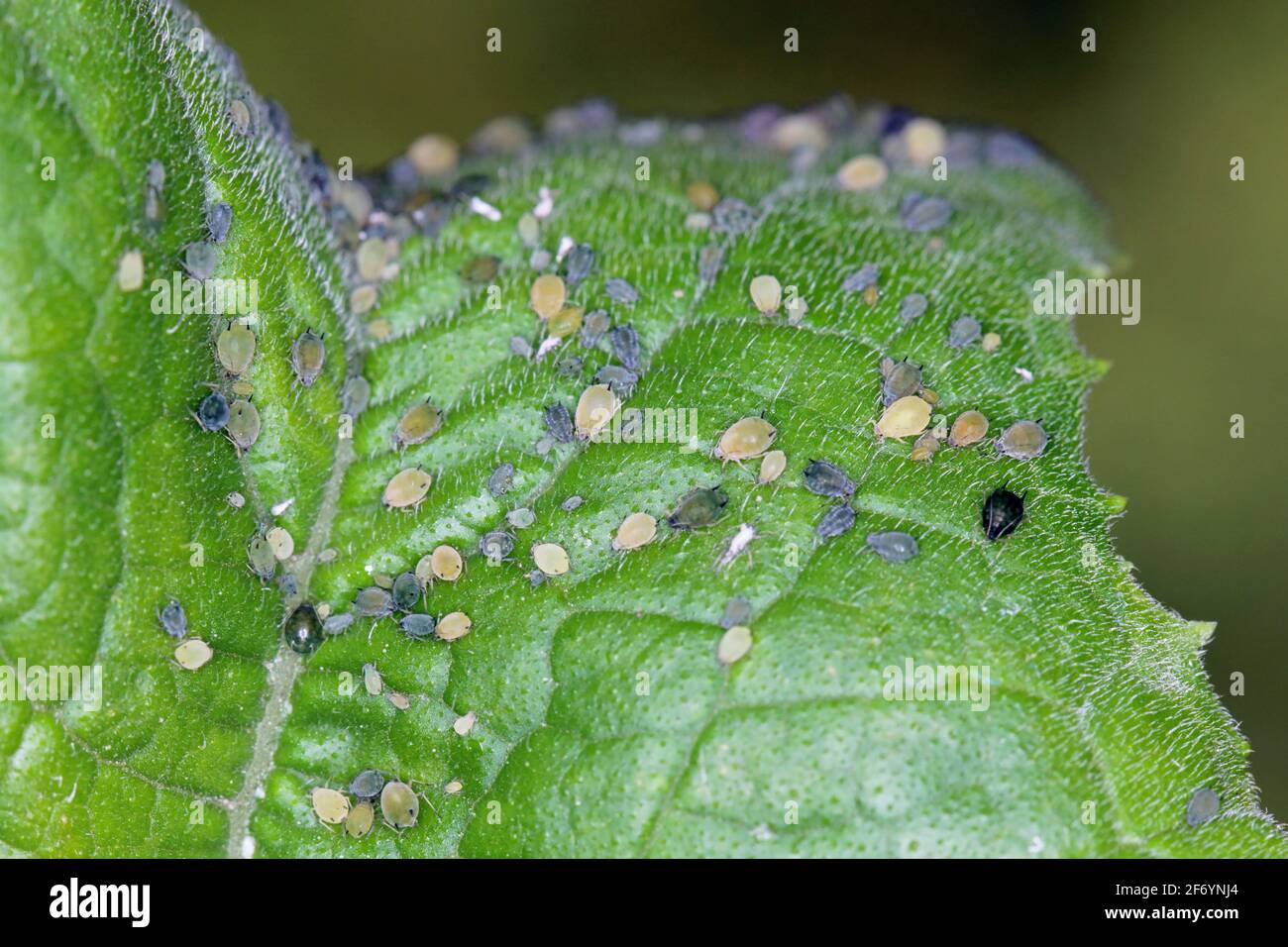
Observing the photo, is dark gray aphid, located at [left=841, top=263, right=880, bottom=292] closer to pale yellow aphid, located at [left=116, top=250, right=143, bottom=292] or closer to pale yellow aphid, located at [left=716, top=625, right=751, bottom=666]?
pale yellow aphid, located at [left=716, top=625, right=751, bottom=666]

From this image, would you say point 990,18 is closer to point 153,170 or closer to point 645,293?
point 645,293

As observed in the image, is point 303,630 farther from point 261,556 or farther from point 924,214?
point 924,214

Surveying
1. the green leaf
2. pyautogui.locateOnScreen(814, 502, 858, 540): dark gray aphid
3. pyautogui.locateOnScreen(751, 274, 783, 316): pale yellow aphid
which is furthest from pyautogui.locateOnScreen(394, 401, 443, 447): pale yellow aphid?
pyautogui.locateOnScreen(814, 502, 858, 540): dark gray aphid

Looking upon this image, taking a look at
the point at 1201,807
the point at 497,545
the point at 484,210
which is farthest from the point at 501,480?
the point at 1201,807

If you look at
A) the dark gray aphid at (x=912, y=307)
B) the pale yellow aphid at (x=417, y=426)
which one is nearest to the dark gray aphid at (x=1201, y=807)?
the dark gray aphid at (x=912, y=307)

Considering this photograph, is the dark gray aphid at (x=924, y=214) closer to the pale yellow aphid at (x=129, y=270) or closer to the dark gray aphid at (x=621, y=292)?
the dark gray aphid at (x=621, y=292)

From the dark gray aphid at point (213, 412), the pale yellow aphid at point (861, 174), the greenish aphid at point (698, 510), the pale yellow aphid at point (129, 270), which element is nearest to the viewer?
the pale yellow aphid at point (129, 270)
